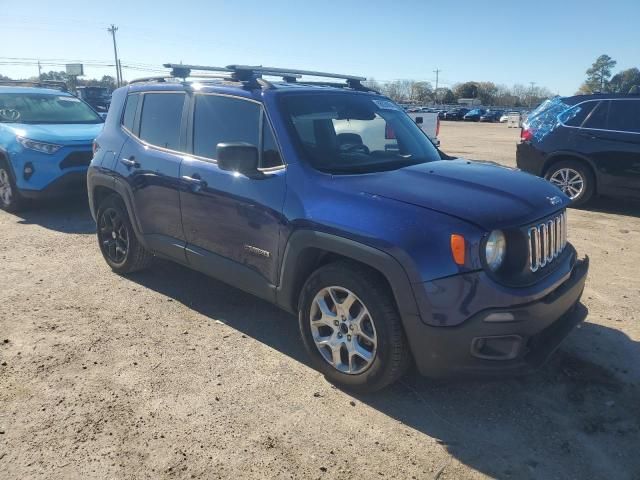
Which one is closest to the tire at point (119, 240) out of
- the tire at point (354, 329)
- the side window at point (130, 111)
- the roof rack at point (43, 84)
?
the side window at point (130, 111)

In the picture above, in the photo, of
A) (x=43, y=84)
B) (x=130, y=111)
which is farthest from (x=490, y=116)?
(x=130, y=111)

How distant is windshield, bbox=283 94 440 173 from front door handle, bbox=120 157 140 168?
1.71 metres

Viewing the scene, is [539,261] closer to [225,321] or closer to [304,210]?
[304,210]

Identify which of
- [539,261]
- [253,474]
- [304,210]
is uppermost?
[304,210]

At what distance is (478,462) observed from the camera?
2729 mm

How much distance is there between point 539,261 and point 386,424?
1.32 meters

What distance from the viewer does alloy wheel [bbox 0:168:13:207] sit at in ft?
25.5

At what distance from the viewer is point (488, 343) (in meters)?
2.88

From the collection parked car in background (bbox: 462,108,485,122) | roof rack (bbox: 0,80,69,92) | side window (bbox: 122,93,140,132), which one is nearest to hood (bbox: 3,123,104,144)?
roof rack (bbox: 0,80,69,92)

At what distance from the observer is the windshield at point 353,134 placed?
3.62m

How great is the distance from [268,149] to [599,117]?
6.55 metres

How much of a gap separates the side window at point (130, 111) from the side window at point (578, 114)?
6619 millimetres

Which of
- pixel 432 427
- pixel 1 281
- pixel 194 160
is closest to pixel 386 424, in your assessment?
pixel 432 427

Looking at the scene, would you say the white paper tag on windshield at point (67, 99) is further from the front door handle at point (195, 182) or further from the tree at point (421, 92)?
the tree at point (421, 92)
